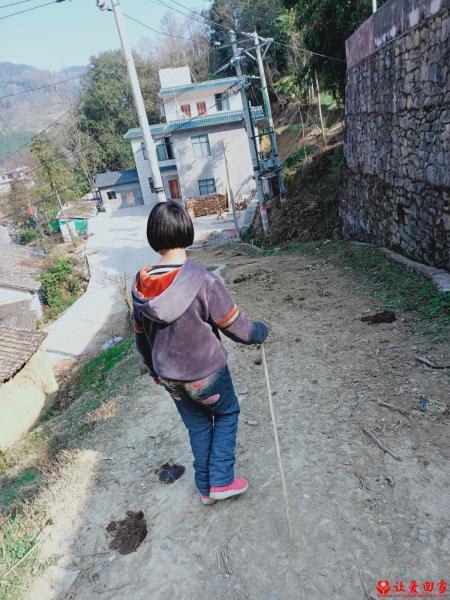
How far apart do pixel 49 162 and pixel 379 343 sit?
32400 millimetres

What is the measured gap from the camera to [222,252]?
15.9 metres

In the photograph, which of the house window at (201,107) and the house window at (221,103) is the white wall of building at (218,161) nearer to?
the house window at (221,103)

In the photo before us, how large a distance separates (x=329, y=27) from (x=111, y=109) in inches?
1439

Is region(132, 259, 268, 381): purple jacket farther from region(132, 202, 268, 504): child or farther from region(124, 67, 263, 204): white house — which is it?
region(124, 67, 263, 204): white house

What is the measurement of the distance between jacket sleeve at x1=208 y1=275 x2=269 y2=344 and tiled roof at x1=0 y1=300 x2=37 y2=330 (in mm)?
20583

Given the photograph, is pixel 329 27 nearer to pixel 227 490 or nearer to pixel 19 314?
pixel 227 490

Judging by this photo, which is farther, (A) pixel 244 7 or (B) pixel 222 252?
(A) pixel 244 7

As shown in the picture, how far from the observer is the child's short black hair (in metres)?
2.15

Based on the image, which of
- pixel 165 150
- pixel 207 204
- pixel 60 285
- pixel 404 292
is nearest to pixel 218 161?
pixel 207 204

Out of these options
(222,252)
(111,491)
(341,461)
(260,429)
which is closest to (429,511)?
(341,461)

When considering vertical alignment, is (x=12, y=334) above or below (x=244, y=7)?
below

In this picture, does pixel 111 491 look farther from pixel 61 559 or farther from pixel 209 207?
pixel 209 207

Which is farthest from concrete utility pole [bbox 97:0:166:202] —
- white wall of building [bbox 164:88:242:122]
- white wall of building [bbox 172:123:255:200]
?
white wall of building [bbox 164:88:242:122]

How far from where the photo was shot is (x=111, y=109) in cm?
4231
